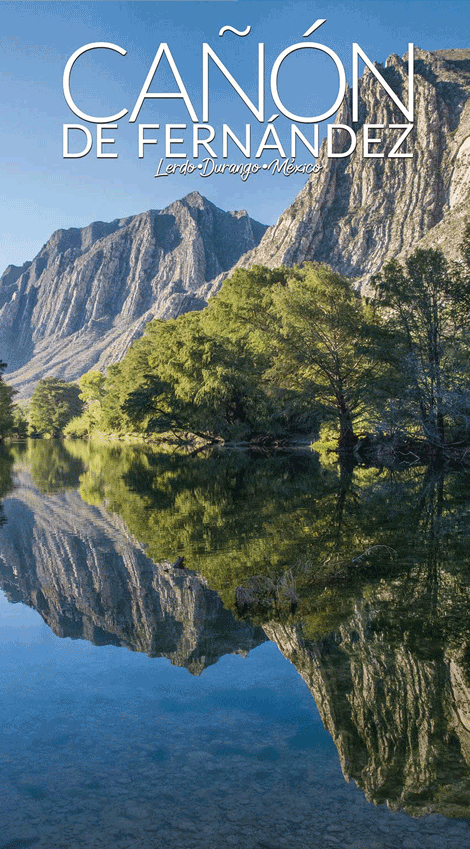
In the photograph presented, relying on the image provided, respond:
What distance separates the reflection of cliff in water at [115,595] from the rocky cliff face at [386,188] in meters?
160

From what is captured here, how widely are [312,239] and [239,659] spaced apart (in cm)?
19103

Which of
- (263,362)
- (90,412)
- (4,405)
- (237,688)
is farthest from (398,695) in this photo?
(90,412)

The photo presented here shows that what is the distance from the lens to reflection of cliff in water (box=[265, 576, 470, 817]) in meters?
4.81

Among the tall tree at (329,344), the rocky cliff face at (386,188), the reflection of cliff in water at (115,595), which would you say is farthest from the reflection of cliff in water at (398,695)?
the rocky cliff face at (386,188)

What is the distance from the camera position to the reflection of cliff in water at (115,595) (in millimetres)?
8172

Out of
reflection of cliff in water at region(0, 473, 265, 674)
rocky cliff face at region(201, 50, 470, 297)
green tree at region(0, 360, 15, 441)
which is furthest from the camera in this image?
rocky cliff face at region(201, 50, 470, 297)

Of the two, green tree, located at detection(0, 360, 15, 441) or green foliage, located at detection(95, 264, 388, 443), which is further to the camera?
green tree, located at detection(0, 360, 15, 441)

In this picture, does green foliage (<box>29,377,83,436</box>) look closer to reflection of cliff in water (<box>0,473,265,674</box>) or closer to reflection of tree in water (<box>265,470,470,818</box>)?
reflection of cliff in water (<box>0,473,265,674</box>)

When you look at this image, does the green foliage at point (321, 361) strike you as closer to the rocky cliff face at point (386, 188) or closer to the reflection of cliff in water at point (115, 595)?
the reflection of cliff in water at point (115, 595)

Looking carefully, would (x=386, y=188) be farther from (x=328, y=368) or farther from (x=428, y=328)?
(x=428, y=328)

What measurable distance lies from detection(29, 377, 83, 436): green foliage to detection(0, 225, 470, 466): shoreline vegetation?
61670mm

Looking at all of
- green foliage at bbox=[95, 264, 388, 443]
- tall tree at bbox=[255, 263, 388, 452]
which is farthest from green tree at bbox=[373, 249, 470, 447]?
tall tree at bbox=[255, 263, 388, 452]

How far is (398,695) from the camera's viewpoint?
→ 6184mm

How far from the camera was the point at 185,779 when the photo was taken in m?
4.87
